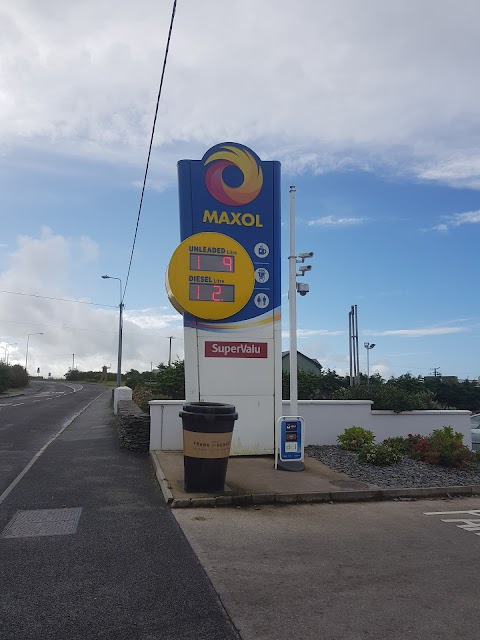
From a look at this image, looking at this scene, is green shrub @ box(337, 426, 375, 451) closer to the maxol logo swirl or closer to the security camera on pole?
the security camera on pole

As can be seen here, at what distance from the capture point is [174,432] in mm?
12438

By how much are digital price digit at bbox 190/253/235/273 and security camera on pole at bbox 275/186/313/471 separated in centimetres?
128

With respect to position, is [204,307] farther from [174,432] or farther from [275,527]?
→ [275,527]

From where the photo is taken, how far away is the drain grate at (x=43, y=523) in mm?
6418

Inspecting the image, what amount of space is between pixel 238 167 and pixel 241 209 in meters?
0.96

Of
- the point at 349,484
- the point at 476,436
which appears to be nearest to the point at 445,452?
the point at 349,484

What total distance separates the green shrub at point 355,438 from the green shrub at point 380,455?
110cm

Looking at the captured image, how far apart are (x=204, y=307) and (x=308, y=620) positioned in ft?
25.3

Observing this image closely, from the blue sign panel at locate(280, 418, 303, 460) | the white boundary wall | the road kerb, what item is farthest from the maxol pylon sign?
the road kerb

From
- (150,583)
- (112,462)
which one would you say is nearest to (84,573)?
(150,583)

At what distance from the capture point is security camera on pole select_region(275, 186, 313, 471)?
34.5ft

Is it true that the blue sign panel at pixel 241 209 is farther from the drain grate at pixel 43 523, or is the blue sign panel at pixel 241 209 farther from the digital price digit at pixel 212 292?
the drain grate at pixel 43 523

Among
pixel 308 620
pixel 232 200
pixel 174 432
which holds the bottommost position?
pixel 308 620

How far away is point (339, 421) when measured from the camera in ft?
43.9
